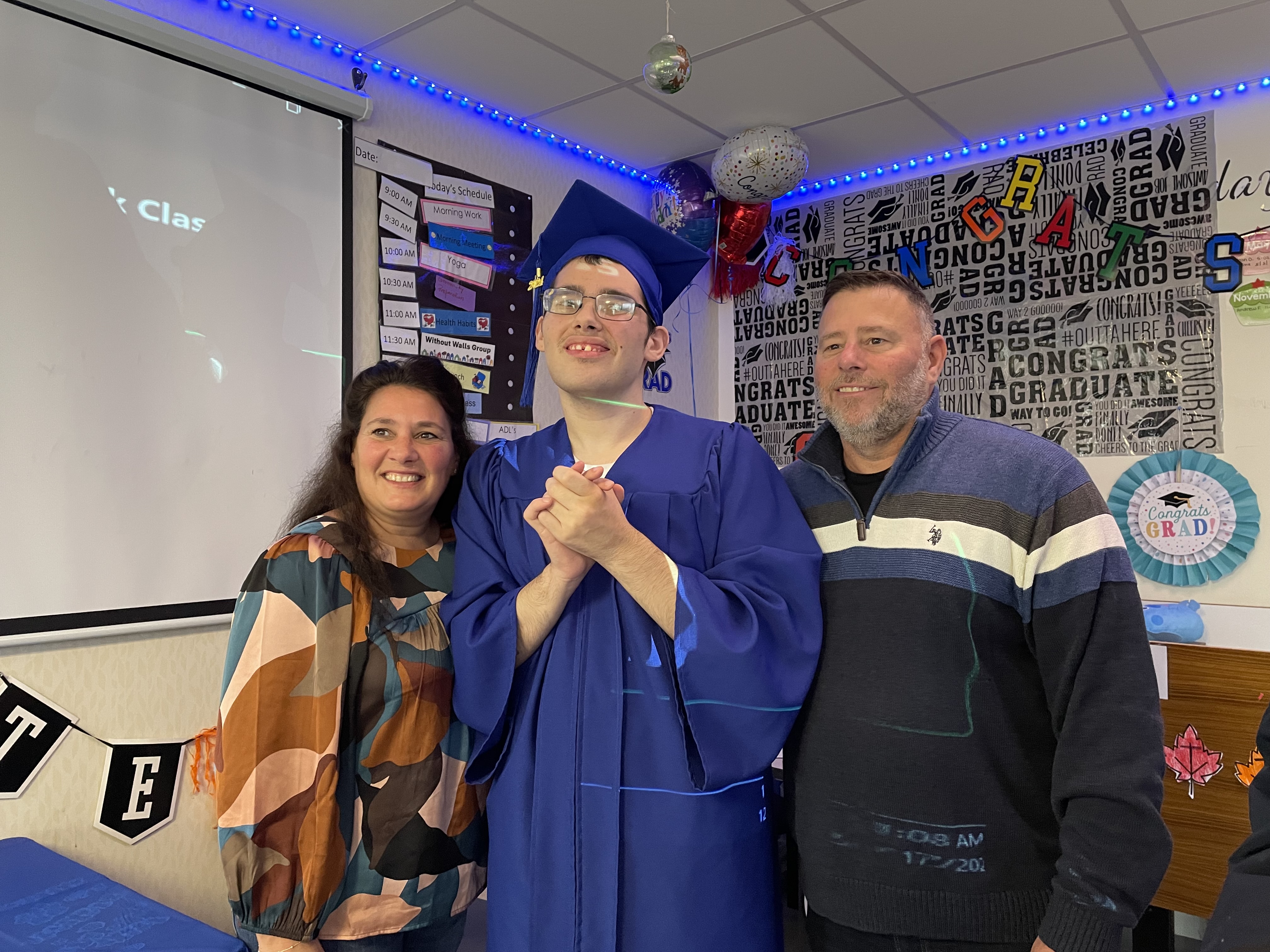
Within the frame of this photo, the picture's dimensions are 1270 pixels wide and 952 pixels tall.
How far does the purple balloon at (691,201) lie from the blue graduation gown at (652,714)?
248 cm

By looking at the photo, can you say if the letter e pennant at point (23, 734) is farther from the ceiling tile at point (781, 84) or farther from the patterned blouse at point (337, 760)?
the ceiling tile at point (781, 84)

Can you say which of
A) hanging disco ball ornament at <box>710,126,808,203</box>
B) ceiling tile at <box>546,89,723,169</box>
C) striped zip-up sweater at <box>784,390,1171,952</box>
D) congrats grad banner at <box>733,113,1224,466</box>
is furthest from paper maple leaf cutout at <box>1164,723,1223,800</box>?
ceiling tile at <box>546,89,723,169</box>

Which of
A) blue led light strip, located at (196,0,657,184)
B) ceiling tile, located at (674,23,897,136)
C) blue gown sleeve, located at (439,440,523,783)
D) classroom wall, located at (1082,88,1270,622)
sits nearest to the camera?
blue gown sleeve, located at (439,440,523,783)

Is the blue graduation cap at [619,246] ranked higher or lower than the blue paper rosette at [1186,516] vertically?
higher

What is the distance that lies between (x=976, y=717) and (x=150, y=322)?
7.08 feet

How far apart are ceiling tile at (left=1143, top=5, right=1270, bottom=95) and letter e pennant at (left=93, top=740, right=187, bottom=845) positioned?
350 centimetres

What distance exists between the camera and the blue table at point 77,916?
153 cm

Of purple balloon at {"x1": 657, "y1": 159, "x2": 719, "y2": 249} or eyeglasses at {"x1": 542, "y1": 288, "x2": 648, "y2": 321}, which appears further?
purple balloon at {"x1": 657, "y1": 159, "x2": 719, "y2": 249}

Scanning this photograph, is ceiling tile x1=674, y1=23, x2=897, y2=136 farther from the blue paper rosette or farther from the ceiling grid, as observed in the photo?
the blue paper rosette

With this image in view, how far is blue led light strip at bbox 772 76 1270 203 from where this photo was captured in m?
3.06

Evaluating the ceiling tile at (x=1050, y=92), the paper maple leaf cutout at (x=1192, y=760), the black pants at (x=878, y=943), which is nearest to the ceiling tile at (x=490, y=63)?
the ceiling tile at (x=1050, y=92)

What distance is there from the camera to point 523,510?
141 centimetres

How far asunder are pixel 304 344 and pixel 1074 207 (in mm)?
2876

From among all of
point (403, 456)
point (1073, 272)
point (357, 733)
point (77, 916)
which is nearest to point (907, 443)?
point (403, 456)
